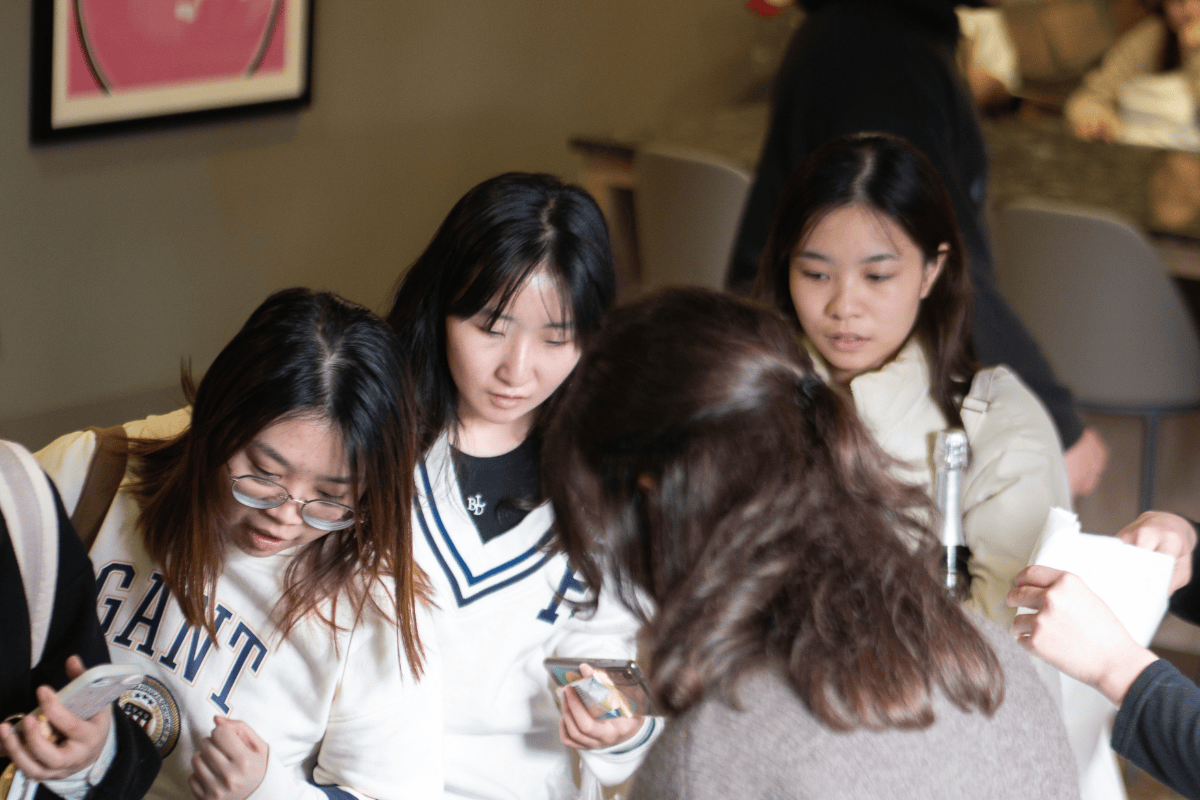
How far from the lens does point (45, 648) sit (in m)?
1.13

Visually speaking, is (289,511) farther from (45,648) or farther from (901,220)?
(901,220)

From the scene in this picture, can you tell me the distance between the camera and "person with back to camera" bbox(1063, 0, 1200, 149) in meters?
4.89

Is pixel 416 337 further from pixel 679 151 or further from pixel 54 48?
pixel 54 48

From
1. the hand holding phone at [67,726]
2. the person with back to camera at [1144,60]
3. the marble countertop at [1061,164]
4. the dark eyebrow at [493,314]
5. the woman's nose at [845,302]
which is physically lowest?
the hand holding phone at [67,726]

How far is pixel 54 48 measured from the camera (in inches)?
117

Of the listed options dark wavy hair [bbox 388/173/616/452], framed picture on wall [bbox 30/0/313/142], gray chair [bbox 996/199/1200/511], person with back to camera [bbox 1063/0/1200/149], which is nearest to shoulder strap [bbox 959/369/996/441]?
dark wavy hair [bbox 388/173/616/452]

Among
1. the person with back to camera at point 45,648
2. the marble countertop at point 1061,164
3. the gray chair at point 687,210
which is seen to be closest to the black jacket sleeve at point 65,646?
the person with back to camera at point 45,648

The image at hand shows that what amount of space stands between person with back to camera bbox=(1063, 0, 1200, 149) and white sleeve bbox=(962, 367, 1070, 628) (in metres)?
3.66

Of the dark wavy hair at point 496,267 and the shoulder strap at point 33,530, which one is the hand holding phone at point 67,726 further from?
the dark wavy hair at point 496,267

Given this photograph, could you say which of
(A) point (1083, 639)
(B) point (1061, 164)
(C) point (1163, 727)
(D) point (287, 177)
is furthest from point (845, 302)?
(D) point (287, 177)

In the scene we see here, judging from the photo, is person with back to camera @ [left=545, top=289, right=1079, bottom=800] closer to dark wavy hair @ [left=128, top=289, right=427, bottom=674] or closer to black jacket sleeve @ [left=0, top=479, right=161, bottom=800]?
dark wavy hair @ [left=128, top=289, right=427, bottom=674]

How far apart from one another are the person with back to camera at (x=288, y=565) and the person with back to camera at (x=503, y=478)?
3.7 inches

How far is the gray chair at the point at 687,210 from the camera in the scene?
10.2ft

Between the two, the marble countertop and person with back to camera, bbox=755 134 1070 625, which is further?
the marble countertop
